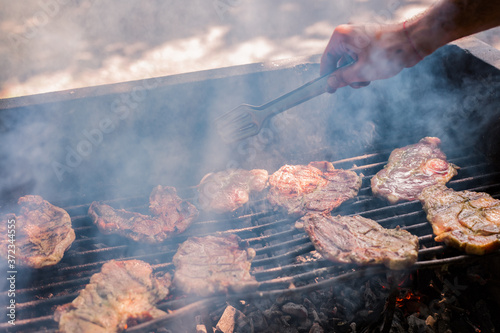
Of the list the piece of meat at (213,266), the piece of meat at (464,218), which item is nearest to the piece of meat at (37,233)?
the piece of meat at (213,266)

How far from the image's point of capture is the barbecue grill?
3148 mm

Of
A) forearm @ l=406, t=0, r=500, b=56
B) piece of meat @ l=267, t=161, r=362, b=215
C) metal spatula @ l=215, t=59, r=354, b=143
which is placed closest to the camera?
forearm @ l=406, t=0, r=500, b=56

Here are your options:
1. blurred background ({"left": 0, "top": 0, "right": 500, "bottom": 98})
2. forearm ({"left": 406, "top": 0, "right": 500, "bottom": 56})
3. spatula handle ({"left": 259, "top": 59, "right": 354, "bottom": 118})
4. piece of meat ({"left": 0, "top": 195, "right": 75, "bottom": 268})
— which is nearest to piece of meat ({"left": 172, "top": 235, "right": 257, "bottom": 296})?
piece of meat ({"left": 0, "top": 195, "right": 75, "bottom": 268})

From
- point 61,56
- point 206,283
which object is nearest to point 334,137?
point 206,283

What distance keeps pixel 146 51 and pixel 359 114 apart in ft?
16.4

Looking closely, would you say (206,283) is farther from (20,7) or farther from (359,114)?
(20,7)

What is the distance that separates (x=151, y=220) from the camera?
3256 mm

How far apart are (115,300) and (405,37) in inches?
125

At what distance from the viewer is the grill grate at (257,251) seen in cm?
252

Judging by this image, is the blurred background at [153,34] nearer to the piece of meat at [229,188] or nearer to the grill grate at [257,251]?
the piece of meat at [229,188]

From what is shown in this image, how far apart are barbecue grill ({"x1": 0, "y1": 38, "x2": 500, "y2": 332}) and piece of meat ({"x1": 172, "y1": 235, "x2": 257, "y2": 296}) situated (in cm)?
17

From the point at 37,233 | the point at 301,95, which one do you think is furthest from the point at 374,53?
the point at 37,233

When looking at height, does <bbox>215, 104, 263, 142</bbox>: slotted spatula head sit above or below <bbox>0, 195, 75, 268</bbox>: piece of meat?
above

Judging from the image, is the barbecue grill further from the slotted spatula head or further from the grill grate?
the slotted spatula head
